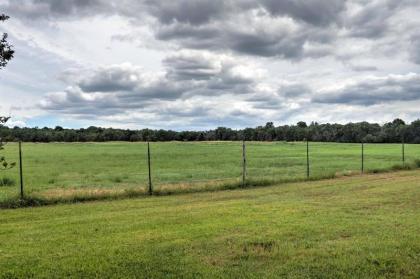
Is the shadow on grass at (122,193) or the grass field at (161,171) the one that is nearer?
the shadow on grass at (122,193)

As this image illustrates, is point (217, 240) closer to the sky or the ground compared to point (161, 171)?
closer to the sky

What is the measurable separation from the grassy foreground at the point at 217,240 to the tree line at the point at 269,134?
100355mm

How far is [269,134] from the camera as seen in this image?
161 m

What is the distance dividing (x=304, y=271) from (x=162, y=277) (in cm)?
209

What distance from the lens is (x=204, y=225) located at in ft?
34.4

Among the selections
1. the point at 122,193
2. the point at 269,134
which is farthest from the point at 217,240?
the point at 269,134

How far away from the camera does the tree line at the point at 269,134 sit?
119 meters

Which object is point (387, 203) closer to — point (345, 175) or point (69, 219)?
point (69, 219)

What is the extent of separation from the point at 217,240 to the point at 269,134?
503 feet

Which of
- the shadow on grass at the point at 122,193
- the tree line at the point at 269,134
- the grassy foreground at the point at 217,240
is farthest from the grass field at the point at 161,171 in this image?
the tree line at the point at 269,134

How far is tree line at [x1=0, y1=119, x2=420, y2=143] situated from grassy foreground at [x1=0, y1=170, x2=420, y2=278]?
10036 centimetres

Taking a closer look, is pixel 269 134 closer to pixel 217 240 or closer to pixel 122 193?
pixel 122 193

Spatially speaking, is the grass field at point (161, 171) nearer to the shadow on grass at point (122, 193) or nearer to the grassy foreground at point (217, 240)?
the shadow on grass at point (122, 193)

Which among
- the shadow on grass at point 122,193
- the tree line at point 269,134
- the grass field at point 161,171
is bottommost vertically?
the grass field at point 161,171
